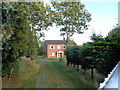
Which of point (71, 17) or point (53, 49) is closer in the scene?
point (71, 17)

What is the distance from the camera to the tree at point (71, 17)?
69.9ft

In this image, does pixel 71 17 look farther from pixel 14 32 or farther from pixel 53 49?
pixel 53 49

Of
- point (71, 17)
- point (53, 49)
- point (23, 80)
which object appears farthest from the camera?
point (53, 49)

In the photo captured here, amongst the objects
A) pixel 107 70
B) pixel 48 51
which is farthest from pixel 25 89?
pixel 48 51

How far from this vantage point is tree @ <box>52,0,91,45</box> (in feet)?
69.9

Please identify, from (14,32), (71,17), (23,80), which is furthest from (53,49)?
(14,32)

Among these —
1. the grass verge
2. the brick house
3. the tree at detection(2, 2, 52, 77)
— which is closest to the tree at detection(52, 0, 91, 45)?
the grass verge

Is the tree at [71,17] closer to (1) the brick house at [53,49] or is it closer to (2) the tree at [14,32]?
(2) the tree at [14,32]

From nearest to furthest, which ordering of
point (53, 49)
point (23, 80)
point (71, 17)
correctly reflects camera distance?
point (23, 80) < point (71, 17) < point (53, 49)

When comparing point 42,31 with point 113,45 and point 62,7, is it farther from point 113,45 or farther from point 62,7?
point 113,45

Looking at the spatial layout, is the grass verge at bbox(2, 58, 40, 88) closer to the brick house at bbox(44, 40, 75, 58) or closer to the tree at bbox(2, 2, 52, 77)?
the tree at bbox(2, 2, 52, 77)

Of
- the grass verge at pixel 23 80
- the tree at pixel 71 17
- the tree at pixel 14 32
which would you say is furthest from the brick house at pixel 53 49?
the tree at pixel 14 32

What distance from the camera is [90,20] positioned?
22547mm

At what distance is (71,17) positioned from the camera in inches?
859
